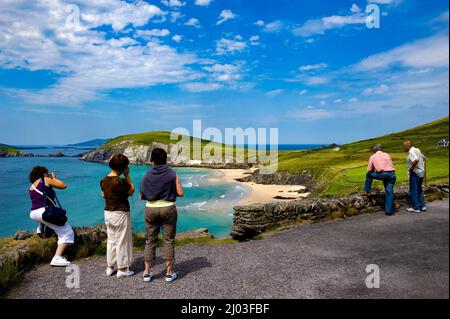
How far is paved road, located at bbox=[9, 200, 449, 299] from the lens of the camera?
20.2 feet

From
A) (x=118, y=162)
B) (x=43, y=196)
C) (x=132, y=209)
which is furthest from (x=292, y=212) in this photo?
(x=132, y=209)

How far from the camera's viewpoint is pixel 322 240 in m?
9.95

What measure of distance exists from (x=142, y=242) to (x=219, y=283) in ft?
14.3

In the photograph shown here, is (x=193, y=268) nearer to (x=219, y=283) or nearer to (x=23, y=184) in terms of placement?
(x=219, y=283)

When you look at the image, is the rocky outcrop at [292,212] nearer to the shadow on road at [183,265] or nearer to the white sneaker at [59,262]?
the shadow on road at [183,265]

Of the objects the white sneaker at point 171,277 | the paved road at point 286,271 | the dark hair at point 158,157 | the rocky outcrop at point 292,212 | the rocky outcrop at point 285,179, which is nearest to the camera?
the paved road at point 286,271

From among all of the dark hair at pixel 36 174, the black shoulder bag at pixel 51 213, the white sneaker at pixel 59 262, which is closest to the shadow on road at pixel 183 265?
the white sneaker at pixel 59 262

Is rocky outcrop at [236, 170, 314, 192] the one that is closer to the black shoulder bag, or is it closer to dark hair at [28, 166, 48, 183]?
the black shoulder bag

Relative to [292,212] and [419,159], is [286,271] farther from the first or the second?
[419,159]

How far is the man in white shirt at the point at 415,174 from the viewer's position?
1169cm

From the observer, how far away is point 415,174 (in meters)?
12.0

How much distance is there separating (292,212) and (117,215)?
749 cm

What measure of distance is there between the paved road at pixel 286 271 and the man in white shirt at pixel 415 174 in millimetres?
2291
